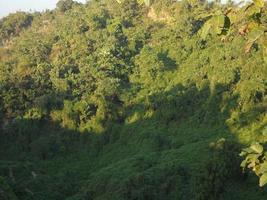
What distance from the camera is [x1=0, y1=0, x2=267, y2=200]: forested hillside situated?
19.5 m

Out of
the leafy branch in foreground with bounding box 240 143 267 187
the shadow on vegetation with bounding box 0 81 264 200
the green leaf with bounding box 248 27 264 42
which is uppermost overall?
the green leaf with bounding box 248 27 264 42

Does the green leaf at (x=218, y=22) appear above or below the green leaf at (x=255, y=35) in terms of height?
above

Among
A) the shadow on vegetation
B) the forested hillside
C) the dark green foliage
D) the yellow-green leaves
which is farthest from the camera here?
the dark green foliage

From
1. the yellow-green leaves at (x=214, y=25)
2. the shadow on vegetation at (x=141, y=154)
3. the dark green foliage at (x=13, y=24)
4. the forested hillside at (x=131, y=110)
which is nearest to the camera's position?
the yellow-green leaves at (x=214, y=25)

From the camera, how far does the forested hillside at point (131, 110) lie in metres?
19.5

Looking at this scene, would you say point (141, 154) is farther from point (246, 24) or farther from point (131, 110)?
point (246, 24)

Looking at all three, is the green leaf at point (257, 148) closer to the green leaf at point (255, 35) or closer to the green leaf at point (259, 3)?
the green leaf at point (255, 35)

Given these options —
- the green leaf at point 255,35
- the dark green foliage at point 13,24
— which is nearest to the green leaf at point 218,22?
the green leaf at point 255,35

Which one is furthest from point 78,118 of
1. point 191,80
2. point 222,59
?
point 222,59

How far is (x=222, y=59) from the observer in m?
27.2

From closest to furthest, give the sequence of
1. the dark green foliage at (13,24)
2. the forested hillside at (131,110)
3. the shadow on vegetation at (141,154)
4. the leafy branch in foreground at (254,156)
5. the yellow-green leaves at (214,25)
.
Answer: the yellow-green leaves at (214,25) < the leafy branch in foreground at (254,156) < the shadow on vegetation at (141,154) < the forested hillside at (131,110) < the dark green foliage at (13,24)

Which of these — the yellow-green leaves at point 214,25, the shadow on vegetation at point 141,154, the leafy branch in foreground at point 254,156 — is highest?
the yellow-green leaves at point 214,25

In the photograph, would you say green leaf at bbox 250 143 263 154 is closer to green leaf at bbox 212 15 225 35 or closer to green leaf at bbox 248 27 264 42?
green leaf at bbox 248 27 264 42

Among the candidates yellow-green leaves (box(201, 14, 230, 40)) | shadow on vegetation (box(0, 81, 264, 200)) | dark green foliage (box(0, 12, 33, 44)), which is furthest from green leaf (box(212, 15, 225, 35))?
dark green foliage (box(0, 12, 33, 44))
